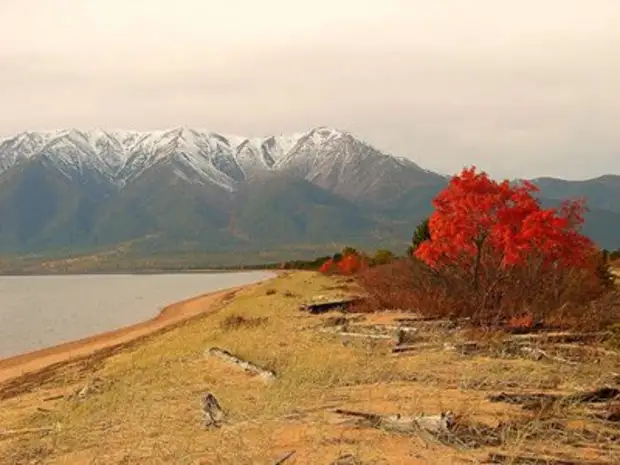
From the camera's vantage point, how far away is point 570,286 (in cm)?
2133

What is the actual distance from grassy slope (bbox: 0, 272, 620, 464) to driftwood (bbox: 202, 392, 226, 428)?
5.8 inches

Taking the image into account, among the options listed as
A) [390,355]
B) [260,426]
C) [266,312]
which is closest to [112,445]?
[260,426]

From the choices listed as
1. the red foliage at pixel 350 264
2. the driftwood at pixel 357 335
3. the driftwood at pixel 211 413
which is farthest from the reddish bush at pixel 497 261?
the red foliage at pixel 350 264

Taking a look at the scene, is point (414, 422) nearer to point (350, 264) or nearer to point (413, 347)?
point (413, 347)

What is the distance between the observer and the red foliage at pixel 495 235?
22641 millimetres

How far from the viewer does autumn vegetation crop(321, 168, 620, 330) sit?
65.1 feet

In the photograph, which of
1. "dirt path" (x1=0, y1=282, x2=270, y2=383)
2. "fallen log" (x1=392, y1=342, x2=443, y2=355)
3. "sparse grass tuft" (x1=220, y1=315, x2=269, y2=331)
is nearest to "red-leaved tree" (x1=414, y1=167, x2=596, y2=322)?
"fallen log" (x1=392, y1=342, x2=443, y2=355)

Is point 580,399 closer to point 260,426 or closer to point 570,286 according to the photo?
point 260,426

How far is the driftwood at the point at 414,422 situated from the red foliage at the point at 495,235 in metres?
12.8

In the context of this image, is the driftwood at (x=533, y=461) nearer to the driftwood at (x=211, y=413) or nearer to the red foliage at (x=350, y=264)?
the driftwood at (x=211, y=413)

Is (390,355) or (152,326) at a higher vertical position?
(390,355)

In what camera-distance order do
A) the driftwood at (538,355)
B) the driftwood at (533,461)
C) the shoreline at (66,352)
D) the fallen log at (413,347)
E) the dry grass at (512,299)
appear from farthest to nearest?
the shoreline at (66,352) → the dry grass at (512,299) → the fallen log at (413,347) → the driftwood at (538,355) → the driftwood at (533,461)

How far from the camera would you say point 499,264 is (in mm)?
22984

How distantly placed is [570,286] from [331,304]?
10.7 meters
